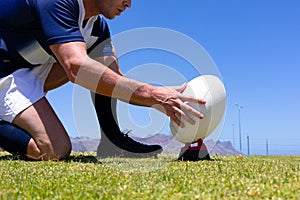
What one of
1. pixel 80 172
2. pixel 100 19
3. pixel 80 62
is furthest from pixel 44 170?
pixel 100 19

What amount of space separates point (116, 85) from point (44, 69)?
5.82 feet

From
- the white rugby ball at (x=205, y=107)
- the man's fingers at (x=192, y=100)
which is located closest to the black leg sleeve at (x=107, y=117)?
the white rugby ball at (x=205, y=107)

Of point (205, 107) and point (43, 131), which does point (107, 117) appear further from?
point (205, 107)

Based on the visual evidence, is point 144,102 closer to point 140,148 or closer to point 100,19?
point 140,148

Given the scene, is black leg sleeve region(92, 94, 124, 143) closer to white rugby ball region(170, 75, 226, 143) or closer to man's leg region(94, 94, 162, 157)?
man's leg region(94, 94, 162, 157)

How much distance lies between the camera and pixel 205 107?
14.7 ft

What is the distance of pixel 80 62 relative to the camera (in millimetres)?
4059

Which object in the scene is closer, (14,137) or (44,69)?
(14,137)

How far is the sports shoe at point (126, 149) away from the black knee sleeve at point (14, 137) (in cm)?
113

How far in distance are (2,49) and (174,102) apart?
2.58m

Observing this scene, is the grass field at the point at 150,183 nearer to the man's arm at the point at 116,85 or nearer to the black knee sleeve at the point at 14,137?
the man's arm at the point at 116,85

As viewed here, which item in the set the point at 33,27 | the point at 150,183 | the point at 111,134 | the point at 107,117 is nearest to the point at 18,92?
the point at 33,27

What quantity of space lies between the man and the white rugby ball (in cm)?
24

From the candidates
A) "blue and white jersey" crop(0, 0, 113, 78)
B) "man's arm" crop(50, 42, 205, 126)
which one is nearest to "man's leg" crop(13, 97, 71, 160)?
"blue and white jersey" crop(0, 0, 113, 78)
